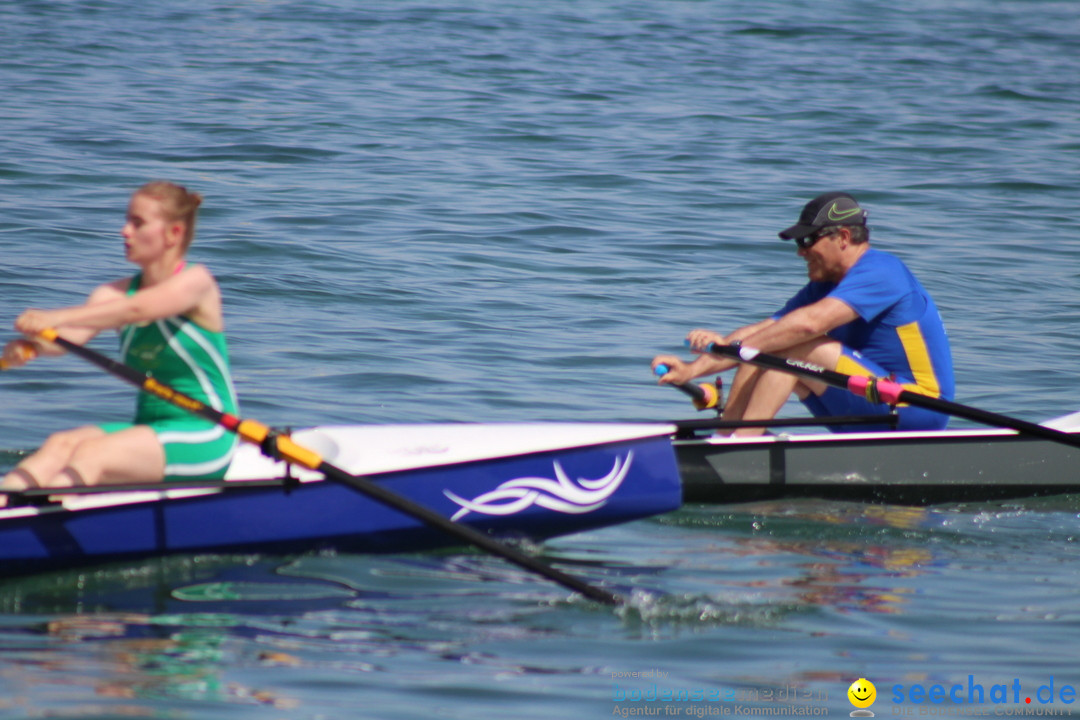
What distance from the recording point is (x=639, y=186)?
1276 centimetres

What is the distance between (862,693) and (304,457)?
1.80 meters

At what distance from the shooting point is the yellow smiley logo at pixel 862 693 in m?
3.82

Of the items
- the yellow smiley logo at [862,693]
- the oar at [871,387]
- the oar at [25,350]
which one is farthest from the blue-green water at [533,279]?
the oar at [25,350]

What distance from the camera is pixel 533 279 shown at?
32.1ft

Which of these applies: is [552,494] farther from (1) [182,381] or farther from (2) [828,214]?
(2) [828,214]

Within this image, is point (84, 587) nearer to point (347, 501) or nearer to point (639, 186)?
point (347, 501)

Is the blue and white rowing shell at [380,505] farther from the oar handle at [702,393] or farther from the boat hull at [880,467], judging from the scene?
the oar handle at [702,393]

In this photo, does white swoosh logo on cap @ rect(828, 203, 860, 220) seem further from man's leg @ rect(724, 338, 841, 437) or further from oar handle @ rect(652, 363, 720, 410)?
oar handle @ rect(652, 363, 720, 410)

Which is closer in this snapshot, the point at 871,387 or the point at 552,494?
the point at 552,494

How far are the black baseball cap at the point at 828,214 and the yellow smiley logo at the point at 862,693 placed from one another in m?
2.42

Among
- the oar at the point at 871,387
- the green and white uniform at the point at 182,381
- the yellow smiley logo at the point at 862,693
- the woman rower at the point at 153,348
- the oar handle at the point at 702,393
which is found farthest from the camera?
the oar handle at the point at 702,393

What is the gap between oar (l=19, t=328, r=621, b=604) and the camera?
4.17 meters

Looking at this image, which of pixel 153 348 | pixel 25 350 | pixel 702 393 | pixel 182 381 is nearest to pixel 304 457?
pixel 182 381

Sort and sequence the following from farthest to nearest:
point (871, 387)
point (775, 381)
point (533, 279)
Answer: point (533, 279) < point (775, 381) < point (871, 387)
